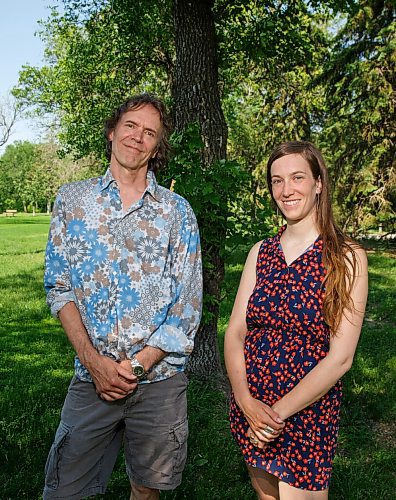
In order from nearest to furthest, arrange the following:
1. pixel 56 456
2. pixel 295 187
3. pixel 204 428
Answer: pixel 295 187 → pixel 56 456 → pixel 204 428

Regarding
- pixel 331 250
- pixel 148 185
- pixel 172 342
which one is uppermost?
pixel 148 185

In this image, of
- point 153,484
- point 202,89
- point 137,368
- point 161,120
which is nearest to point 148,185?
point 161,120

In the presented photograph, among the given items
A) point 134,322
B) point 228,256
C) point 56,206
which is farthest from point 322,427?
point 228,256

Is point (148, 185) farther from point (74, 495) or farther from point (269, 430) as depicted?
point (74, 495)

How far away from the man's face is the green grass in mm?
2216

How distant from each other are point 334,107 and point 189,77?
13301 mm

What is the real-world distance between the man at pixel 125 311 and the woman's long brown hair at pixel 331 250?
0.61 metres

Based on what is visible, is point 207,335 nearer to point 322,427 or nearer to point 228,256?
point 228,256

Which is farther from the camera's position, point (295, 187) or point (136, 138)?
point (136, 138)

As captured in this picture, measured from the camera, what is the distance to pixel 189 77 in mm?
4977

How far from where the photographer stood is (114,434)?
2.62 meters

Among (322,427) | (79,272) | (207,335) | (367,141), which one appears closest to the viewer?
(322,427)

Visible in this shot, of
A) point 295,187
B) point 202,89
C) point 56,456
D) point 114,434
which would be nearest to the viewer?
point 295,187

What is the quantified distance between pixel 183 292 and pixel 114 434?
766 millimetres
